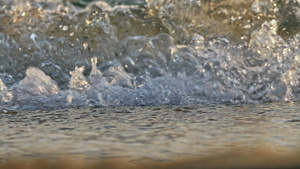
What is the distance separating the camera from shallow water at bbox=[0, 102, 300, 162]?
1289 mm

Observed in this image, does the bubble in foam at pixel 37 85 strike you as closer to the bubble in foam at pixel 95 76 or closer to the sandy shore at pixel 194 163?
the bubble in foam at pixel 95 76

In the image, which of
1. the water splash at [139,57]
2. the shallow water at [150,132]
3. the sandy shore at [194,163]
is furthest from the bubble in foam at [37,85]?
the sandy shore at [194,163]

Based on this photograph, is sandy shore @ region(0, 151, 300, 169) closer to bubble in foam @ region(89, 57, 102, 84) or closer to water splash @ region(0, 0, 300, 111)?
water splash @ region(0, 0, 300, 111)

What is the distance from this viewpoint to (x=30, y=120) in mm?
1894

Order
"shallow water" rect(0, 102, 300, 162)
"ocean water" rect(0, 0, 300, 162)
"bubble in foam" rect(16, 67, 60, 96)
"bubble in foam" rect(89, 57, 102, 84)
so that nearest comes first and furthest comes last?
"shallow water" rect(0, 102, 300, 162), "ocean water" rect(0, 0, 300, 162), "bubble in foam" rect(16, 67, 60, 96), "bubble in foam" rect(89, 57, 102, 84)

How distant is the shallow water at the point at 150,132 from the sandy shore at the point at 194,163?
0.04 metres

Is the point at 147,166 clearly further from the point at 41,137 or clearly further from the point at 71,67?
the point at 71,67

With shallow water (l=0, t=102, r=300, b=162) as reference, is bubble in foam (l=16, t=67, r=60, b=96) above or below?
above

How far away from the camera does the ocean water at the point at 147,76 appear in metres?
1.46

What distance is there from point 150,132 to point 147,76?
1100 mm

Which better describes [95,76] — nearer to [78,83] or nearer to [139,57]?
[78,83]

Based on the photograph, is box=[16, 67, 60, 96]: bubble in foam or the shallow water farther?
box=[16, 67, 60, 96]: bubble in foam

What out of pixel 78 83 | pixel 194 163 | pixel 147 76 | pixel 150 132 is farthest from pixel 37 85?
pixel 194 163

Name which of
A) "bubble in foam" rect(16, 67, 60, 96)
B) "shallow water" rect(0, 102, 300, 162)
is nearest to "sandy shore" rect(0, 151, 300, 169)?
"shallow water" rect(0, 102, 300, 162)
